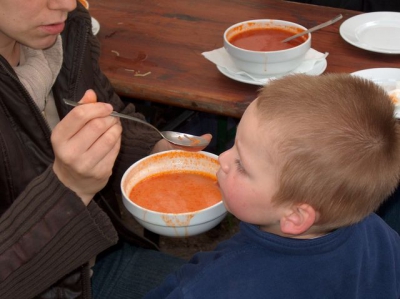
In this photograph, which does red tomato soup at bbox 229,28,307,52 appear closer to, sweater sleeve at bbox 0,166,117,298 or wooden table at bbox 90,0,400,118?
wooden table at bbox 90,0,400,118

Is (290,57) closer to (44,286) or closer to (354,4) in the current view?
(44,286)

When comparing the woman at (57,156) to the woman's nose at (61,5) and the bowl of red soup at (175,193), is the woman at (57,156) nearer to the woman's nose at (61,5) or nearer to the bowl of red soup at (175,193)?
the woman's nose at (61,5)

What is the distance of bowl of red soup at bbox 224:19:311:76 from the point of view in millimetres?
1773

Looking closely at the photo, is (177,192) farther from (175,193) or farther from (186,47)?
(186,47)

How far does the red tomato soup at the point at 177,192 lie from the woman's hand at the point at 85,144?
0.27m

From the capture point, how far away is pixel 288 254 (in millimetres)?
1202

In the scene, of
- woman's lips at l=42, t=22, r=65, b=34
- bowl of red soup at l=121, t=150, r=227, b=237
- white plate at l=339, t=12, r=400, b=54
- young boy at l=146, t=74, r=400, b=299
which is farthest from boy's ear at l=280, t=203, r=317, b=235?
white plate at l=339, t=12, r=400, b=54

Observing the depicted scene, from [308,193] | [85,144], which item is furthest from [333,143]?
[85,144]

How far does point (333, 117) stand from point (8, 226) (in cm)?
69

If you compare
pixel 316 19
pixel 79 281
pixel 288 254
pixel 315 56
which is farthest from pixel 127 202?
pixel 316 19

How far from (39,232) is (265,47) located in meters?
0.94

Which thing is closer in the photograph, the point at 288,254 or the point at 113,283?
the point at 288,254

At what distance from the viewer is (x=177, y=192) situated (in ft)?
5.19

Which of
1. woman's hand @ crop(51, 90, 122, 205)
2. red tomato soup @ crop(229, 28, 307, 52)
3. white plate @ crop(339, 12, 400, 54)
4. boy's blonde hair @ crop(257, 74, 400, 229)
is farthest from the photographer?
white plate @ crop(339, 12, 400, 54)
